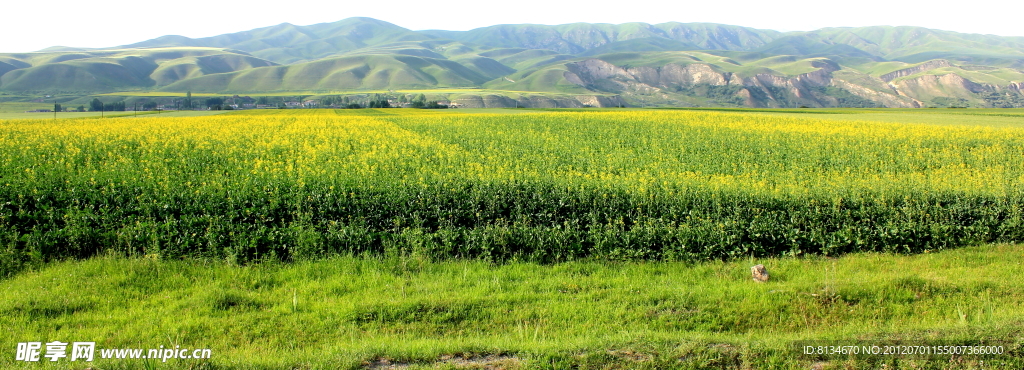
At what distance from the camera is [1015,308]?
808 cm

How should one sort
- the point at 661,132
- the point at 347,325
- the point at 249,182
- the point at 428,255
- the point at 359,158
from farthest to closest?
the point at 661,132 → the point at 359,158 → the point at 249,182 → the point at 428,255 → the point at 347,325

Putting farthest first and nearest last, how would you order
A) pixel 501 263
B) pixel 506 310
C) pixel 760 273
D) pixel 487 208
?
1. pixel 487 208
2. pixel 501 263
3. pixel 760 273
4. pixel 506 310

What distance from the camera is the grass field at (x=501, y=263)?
6789mm

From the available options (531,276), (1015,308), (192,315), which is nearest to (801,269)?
(1015,308)

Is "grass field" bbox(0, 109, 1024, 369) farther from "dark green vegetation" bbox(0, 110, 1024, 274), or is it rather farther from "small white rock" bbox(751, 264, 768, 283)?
"small white rock" bbox(751, 264, 768, 283)

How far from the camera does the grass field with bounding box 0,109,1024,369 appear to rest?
679cm

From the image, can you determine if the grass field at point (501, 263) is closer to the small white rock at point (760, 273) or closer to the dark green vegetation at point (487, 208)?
the dark green vegetation at point (487, 208)

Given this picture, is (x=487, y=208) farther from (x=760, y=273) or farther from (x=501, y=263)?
(x=760, y=273)

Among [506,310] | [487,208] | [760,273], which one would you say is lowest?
[506,310]

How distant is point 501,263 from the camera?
10.5 meters

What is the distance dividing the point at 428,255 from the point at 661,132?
82.8 feet

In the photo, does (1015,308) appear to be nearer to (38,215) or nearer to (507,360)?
(507,360)

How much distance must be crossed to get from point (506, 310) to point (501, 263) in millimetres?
2492

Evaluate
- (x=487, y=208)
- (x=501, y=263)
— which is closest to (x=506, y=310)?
(x=501, y=263)
